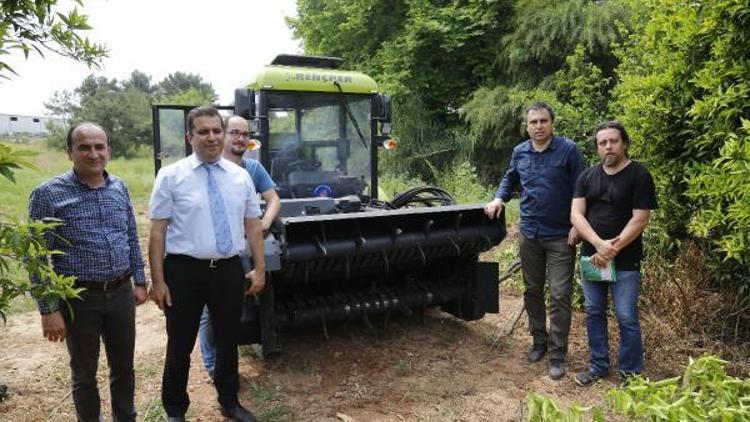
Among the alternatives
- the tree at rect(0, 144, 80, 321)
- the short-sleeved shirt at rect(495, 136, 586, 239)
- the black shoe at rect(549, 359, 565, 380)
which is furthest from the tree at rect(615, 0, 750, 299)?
the tree at rect(0, 144, 80, 321)

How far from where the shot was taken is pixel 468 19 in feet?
42.4

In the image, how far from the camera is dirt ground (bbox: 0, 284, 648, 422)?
3713 millimetres

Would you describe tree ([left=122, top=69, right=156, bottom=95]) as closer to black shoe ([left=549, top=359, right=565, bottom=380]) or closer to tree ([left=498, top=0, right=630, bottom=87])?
tree ([left=498, top=0, right=630, bottom=87])

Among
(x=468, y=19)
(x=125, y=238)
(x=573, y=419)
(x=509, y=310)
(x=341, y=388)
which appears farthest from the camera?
(x=468, y=19)

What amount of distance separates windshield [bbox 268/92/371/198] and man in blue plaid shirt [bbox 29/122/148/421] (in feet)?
7.02

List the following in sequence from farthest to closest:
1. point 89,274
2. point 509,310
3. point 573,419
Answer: point 509,310 < point 89,274 < point 573,419

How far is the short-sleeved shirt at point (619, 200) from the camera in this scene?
12.0 ft

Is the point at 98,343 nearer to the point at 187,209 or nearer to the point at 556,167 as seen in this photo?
the point at 187,209

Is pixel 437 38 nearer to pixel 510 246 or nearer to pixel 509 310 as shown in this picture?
pixel 510 246

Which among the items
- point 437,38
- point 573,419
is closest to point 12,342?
point 573,419

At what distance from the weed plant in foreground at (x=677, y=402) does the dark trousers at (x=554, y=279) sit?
9.07 ft

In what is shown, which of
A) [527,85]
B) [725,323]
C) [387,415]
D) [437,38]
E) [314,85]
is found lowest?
[387,415]

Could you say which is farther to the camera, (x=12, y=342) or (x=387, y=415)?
(x=12, y=342)

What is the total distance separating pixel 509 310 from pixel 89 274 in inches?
154
